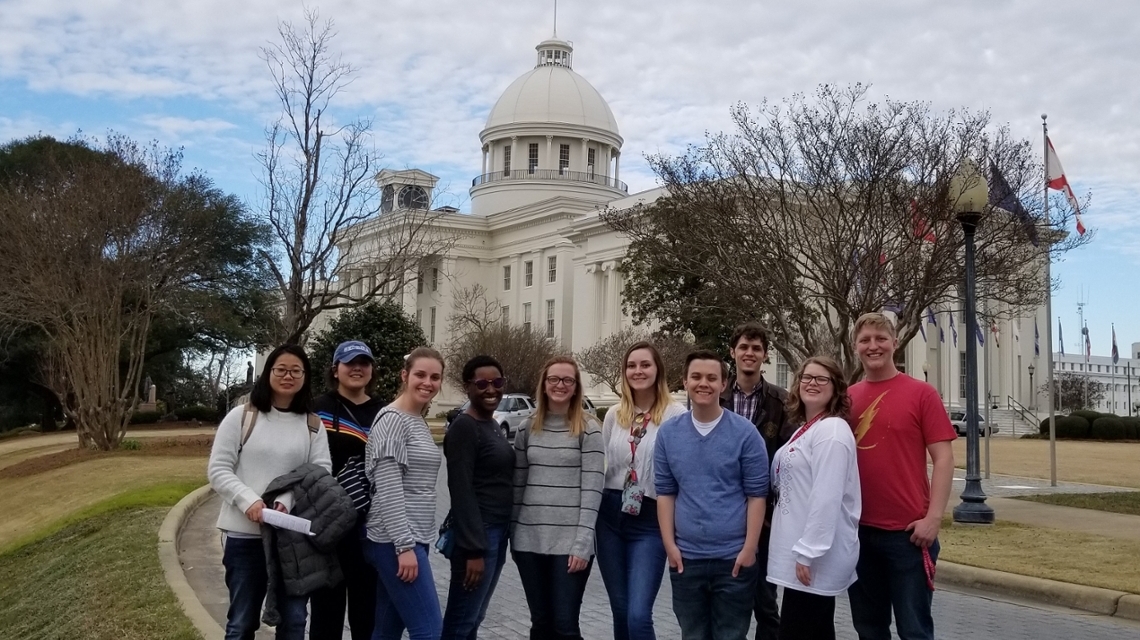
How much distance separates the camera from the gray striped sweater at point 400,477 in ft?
18.8

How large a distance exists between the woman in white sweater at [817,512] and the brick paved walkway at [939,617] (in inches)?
119

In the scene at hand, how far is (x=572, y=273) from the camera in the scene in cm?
7356

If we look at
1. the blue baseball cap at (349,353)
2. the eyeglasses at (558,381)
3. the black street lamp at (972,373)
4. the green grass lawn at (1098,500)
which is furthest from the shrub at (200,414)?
the eyeglasses at (558,381)

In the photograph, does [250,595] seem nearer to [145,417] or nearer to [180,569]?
[180,569]

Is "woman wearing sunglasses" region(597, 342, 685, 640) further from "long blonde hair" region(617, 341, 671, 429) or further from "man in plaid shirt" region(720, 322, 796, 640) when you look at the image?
"man in plaid shirt" region(720, 322, 796, 640)

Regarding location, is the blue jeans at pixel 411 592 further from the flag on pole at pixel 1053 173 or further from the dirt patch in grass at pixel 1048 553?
the flag on pole at pixel 1053 173

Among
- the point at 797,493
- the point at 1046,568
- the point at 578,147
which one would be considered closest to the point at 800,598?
the point at 797,493

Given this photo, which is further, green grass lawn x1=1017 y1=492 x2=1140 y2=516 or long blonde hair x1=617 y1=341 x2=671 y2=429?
green grass lawn x1=1017 y1=492 x2=1140 y2=516

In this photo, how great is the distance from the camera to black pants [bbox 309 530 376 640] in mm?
6215

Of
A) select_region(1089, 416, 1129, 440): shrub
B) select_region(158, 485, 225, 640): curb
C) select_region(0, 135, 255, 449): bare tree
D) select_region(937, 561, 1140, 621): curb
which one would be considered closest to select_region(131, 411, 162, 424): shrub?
select_region(0, 135, 255, 449): bare tree

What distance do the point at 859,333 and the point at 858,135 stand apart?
17.4 metres

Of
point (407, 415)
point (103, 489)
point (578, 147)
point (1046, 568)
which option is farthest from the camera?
point (578, 147)

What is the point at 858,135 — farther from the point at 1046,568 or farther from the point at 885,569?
the point at 885,569

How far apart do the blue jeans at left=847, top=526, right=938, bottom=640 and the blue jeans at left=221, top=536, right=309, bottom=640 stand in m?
2.84
